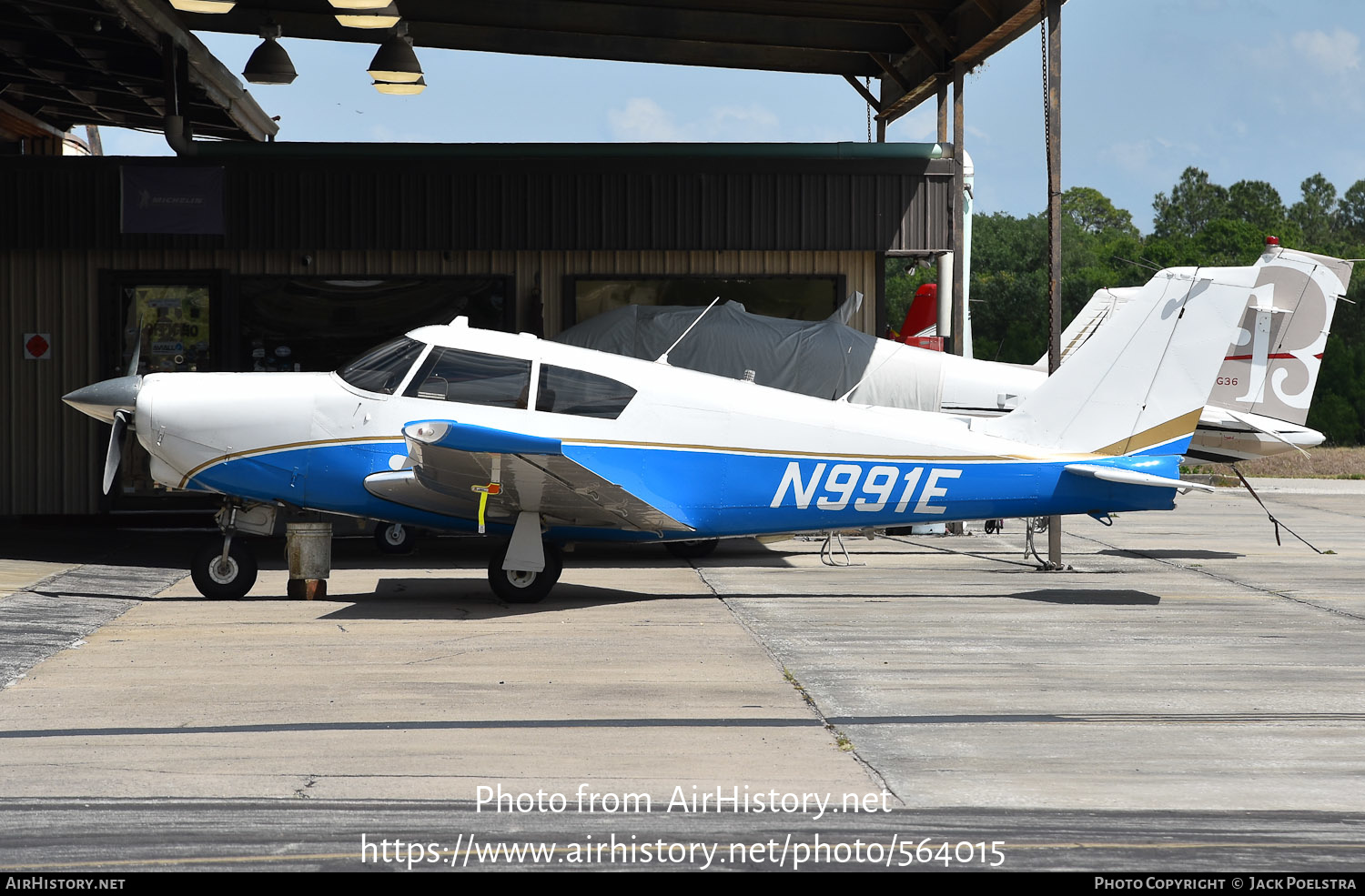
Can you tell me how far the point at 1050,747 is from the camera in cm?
603

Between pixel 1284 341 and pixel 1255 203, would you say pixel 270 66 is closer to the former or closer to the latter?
pixel 1284 341

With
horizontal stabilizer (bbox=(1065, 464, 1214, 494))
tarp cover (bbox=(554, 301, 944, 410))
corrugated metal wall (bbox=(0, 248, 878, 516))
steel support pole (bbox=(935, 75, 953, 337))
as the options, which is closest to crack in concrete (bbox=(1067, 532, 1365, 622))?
horizontal stabilizer (bbox=(1065, 464, 1214, 494))

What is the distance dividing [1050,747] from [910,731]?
0.66 meters

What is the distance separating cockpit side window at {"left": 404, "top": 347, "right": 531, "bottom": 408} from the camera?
10.0 m

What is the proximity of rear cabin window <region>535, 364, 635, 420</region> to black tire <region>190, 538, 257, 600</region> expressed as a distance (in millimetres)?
2715

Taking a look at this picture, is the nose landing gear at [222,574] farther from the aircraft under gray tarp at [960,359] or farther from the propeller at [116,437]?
the aircraft under gray tarp at [960,359]

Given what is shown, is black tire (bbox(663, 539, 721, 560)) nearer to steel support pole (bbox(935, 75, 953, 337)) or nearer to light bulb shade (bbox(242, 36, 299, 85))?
steel support pole (bbox(935, 75, 953, 337))

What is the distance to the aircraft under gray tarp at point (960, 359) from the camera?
45.8 ft

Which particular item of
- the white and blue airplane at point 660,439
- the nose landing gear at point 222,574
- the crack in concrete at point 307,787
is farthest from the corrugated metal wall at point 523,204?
the crack in concrete at point 307,787

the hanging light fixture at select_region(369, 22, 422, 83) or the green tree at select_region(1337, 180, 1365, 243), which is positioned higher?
the green tree at select_region(1337, 180, 1365, 243)

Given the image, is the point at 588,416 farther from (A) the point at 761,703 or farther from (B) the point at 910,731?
(B) the point at 910,731

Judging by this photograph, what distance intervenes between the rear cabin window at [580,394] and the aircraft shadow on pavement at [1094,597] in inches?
147

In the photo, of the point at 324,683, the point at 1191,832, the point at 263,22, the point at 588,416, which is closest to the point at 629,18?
the point at 263,22

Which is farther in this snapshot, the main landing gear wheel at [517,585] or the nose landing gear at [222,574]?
the nose landing gear at [222,574]
